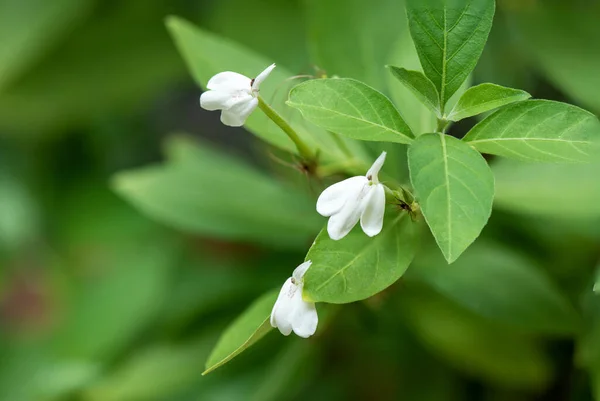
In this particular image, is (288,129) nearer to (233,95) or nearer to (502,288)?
(233,95)

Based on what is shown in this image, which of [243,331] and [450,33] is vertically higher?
[450,33]

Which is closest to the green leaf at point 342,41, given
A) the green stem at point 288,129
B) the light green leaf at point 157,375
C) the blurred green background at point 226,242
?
the blurred green background at point 226,242

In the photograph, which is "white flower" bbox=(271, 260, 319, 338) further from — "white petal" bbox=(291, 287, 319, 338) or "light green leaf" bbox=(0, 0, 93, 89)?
"light green leaf" bbox=(0, 0, 93, 89)

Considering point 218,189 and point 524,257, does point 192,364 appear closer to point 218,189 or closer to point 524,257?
point 218,189

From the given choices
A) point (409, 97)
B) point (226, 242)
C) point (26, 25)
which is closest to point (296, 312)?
point (409, 97)

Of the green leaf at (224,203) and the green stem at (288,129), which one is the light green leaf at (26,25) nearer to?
the green leaf at (224,203)

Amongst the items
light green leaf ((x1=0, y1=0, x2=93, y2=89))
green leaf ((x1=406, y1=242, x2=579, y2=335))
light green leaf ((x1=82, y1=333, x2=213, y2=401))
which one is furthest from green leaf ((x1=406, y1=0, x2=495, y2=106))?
light green leaf ((x1=0, y1=0, x2=93, y2=89))

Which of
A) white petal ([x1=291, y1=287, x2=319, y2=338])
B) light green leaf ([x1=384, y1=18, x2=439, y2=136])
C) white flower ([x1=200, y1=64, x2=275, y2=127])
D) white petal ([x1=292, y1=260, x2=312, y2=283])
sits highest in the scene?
white flower ([x1=200, y1=64, x2=275, y2=127])
